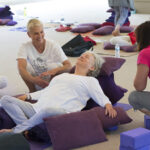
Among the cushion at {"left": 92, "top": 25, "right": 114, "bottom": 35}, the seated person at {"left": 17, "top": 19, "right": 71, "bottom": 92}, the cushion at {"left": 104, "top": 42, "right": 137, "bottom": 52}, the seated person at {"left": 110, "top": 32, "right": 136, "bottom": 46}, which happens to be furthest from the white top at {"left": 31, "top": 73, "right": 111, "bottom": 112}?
the cushion at {"left": 92, "top": 25, "right": 114, "bottom": 35}

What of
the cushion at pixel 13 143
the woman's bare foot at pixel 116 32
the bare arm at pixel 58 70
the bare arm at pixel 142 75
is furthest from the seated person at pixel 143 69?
the woman's bare foot at pixel 116 32

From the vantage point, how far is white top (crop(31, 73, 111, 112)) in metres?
3.02

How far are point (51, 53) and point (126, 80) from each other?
3.10 feet

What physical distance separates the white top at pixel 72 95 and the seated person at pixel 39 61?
702 mm

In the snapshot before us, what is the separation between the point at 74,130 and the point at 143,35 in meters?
0.87

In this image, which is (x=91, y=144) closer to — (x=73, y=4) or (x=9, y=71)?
(x=9, y=71)

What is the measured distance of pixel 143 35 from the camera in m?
2.96

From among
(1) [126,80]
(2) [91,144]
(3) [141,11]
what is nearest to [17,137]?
(2) [91,144]

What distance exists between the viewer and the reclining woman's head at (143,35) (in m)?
2.94

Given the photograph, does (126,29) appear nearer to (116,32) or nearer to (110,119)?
(116,32)

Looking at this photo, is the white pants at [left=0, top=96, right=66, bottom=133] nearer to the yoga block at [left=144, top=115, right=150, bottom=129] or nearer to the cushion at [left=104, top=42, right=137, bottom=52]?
the yoga block at [left=144, top=115, right=150, bottom=129]

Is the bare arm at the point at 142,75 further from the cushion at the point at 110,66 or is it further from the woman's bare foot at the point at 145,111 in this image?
the cushion at the point at 110,66

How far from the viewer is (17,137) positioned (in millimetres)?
2408

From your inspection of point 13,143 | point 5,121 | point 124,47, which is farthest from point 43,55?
point 124,47
